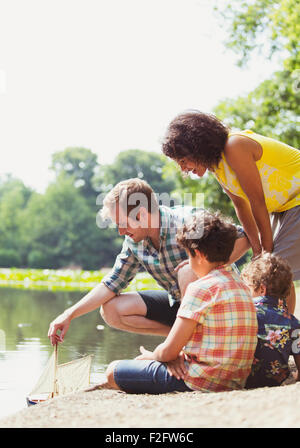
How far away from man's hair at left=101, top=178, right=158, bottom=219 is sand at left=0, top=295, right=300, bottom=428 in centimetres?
110

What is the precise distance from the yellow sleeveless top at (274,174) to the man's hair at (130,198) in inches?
17.4

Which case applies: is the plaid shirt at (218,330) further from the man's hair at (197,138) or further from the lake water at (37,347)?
the lake water at (37,347)

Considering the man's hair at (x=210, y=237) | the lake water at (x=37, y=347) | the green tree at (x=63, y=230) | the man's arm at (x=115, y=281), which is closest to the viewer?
the man's hair at (x=210, y=237)

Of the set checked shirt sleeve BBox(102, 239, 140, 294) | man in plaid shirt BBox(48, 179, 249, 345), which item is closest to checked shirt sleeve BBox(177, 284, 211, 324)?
man in plaid shirt BBox(48, 179, 249, 345)

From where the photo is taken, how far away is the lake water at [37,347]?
427 cm

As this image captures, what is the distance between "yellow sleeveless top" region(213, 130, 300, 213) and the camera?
3.07 metres

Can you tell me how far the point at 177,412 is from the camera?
212cm

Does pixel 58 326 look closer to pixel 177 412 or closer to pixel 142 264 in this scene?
pixel 142 264

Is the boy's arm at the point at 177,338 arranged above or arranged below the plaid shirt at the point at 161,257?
below

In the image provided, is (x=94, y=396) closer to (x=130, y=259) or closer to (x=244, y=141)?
(x=130, y=259)

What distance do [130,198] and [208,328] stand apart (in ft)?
3.37

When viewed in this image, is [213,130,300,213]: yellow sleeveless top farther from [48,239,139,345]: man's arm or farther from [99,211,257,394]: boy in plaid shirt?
[48,239,139,345]: man's arm

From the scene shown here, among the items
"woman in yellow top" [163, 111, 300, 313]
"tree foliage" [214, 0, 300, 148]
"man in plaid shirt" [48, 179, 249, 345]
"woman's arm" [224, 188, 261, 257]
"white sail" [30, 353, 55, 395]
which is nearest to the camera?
"woman in yellow top" [163, 111, 300, 313]

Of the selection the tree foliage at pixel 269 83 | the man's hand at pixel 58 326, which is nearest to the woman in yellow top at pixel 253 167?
the man's hand at pixel 58 326
